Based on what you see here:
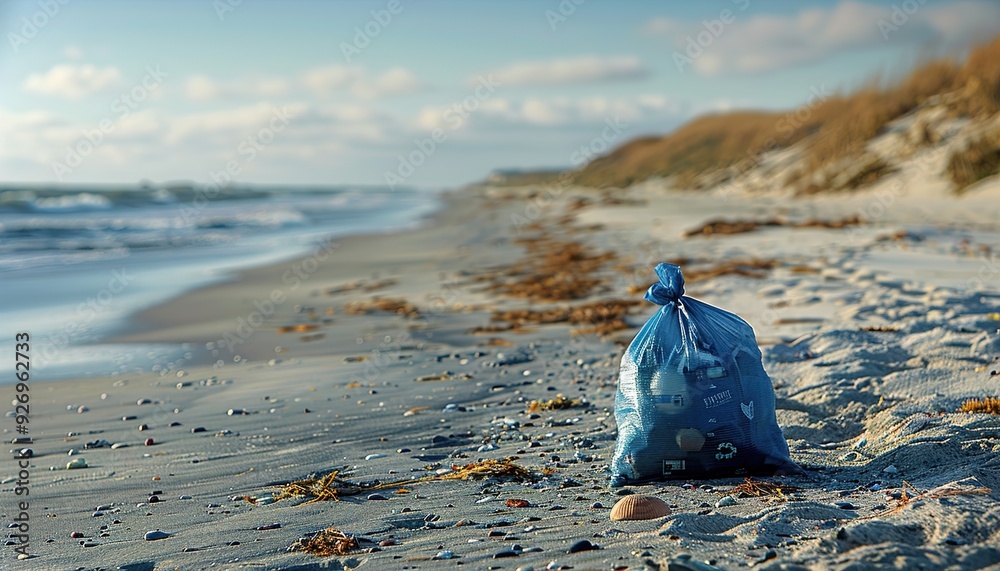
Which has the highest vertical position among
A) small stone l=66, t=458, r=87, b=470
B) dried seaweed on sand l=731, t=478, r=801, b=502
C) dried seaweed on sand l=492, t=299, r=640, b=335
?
dried seaweed on sand l=492, t=299, r=640, b=335

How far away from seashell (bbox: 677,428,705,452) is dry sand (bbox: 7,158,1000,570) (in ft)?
0.47

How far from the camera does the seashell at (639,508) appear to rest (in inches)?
110

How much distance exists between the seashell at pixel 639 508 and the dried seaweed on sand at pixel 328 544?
35.0 inches

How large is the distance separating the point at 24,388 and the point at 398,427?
3125 mm

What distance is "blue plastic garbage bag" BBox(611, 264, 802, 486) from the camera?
10.4 ft

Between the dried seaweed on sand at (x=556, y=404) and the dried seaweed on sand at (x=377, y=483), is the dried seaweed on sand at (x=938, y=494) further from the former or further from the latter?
the dried seaweed on sand at (x=556, y=404)

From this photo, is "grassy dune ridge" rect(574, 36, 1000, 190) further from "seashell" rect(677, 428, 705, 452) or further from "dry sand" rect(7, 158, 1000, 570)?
"seashell" rect(677, 428, 705, 452)

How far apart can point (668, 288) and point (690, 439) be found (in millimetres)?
614

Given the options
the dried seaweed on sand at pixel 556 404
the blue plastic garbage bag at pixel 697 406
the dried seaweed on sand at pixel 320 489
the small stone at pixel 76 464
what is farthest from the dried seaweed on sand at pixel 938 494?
the small stone at pixel 76 464

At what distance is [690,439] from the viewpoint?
10.5 ft

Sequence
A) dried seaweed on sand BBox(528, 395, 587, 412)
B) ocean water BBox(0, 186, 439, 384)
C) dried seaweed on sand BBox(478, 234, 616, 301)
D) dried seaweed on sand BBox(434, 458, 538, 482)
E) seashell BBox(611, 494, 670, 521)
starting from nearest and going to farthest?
seashell BBox(611, 494, 670, 521), dried seaweed on sand BBox(434, 458, 538, 482), dried seaweed on sand BBox(528, 395, 587, 412), ocean water BBox(0, 186, 439, 384), dried seaweed on sand BBox(478, 234, 616, 301)

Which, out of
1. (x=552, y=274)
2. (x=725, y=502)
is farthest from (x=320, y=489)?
(x=552, y=274)

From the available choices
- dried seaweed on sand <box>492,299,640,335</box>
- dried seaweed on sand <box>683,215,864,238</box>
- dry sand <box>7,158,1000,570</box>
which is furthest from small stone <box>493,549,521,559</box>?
dried seaweed on sand <box>683,215,864,238</box>

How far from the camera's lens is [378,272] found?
1273 cm
